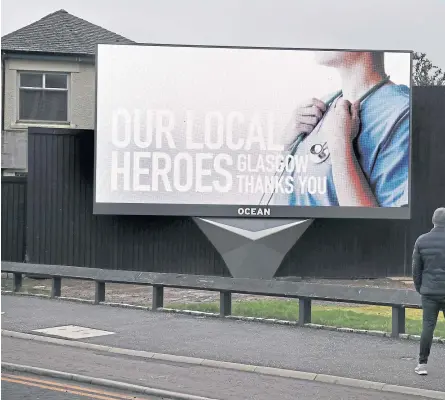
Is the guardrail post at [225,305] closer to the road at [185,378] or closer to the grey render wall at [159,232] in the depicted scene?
the road at [185,378]

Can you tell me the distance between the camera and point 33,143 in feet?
85.4

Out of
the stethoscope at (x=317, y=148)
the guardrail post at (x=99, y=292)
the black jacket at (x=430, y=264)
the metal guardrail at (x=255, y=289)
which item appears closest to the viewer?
the black jacket at (x=430, y=264)

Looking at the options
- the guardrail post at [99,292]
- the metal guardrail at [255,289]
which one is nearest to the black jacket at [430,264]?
the metal guardrail at [255,289]

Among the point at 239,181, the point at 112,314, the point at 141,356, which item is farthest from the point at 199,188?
the point at 141,356

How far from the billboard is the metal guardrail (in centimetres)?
582

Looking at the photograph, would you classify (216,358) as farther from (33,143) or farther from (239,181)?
(33,143)

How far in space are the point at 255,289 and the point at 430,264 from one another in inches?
238

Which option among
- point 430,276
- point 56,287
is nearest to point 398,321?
point 430,276

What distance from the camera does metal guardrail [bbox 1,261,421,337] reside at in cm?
1356

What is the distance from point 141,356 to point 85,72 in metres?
21.0

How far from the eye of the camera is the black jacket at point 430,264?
10156 millimetres

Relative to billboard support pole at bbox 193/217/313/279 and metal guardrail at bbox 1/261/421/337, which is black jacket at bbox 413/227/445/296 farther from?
billboard support pole at bbox 193/217/313/279

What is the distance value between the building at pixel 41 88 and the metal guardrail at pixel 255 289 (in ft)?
39.3

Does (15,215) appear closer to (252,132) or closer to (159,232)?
(159,232)
